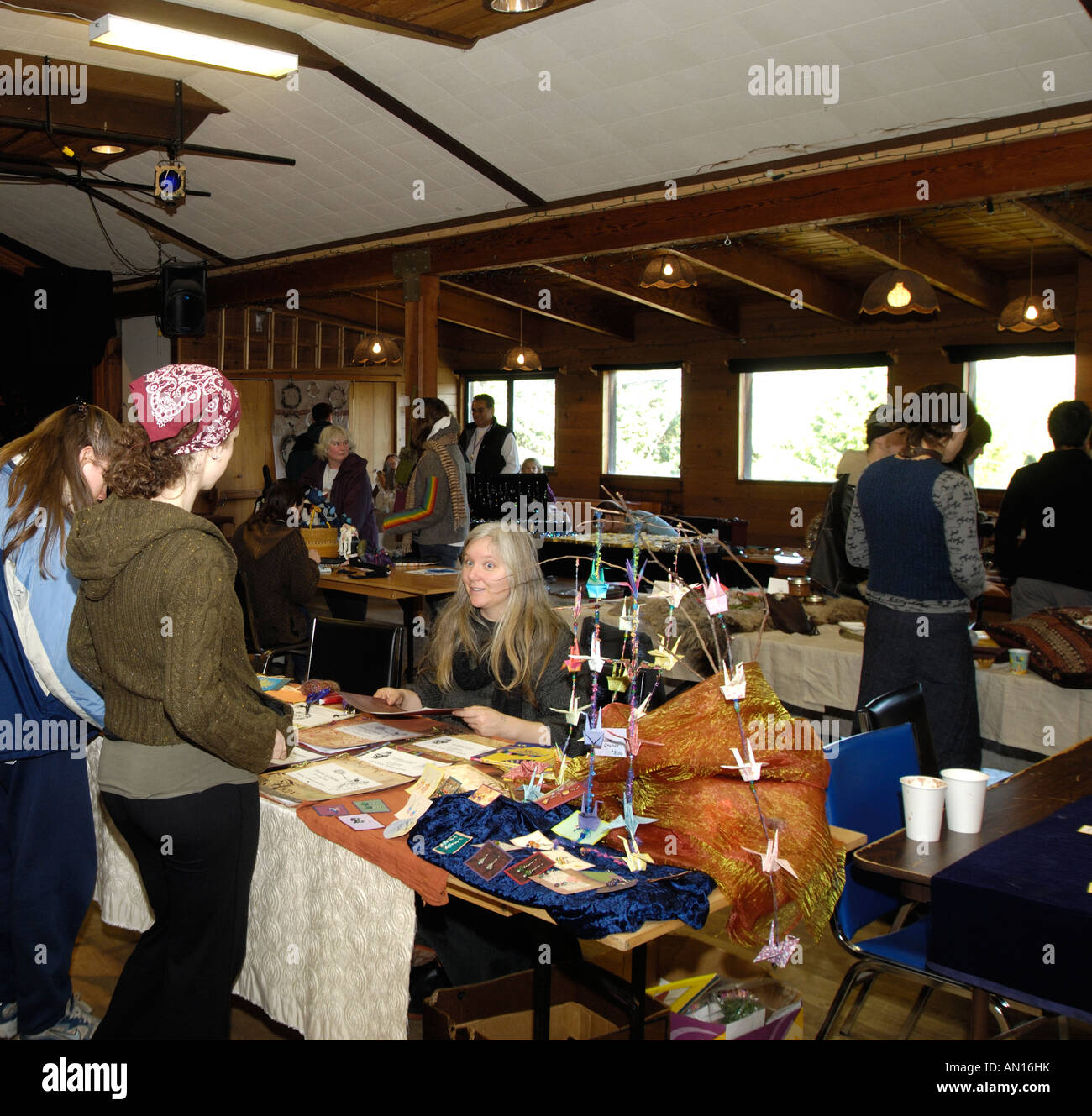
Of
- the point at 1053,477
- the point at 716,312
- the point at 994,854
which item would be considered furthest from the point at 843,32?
the point at 716,312

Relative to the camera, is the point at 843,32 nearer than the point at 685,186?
Yes

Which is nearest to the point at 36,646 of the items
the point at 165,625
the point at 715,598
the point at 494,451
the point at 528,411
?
the point at 165,625

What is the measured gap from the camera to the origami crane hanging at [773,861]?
183 centimetres

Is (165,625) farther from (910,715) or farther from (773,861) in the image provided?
(910,715)

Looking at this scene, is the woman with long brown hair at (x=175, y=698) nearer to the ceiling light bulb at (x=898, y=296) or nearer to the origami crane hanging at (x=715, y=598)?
the origami crane hanging at (x=715, y=598)

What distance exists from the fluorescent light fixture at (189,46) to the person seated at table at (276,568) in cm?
236

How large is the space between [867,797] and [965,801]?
0.41 metres

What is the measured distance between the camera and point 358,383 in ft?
47.6

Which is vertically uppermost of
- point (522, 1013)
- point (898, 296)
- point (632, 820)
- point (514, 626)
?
point (898, 296)

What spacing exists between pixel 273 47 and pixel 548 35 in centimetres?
159

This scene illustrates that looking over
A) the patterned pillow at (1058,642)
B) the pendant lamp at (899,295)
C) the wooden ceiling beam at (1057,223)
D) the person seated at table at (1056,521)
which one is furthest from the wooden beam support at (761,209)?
the patterned pillow at (1058,642)

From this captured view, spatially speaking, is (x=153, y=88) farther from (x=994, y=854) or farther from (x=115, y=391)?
(x=994, y=854)

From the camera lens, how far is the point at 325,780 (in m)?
2.49

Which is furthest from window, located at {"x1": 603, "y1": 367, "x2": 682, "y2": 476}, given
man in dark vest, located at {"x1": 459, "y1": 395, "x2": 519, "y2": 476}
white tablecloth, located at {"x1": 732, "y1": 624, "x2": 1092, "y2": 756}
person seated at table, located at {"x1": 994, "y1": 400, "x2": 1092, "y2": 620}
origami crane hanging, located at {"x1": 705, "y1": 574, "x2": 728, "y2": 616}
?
origami crane hanging, located at {"x1": 705, "y1": 574, "x2": 728, "y2": 616}
